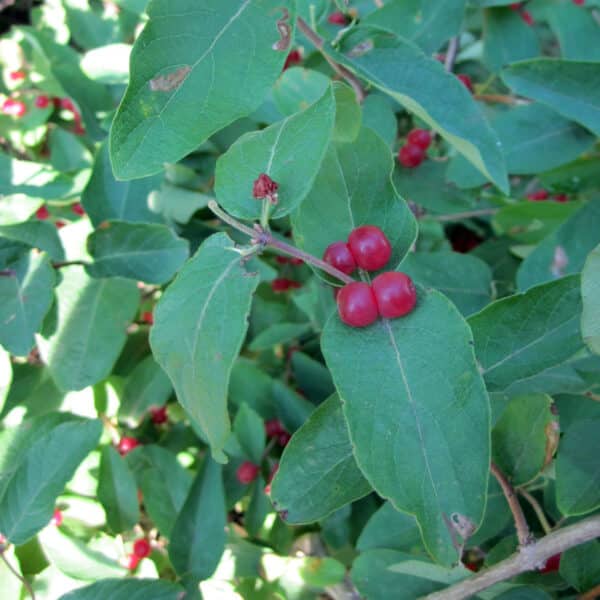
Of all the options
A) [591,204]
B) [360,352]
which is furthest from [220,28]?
[591,204]

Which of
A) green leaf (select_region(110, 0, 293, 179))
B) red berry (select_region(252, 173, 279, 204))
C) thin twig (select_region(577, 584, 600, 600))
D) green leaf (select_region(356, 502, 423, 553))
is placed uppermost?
green leaf (select_region(110, 0, 293, 179))

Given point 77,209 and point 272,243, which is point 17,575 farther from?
point 77,209

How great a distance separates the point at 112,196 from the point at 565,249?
1007 millimetres

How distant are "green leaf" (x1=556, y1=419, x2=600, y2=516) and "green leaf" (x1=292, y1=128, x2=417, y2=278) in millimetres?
450

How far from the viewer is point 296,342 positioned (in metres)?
2.03

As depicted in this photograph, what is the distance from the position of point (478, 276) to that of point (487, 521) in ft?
1.84

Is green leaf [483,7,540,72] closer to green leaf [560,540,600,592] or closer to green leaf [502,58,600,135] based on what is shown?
green leaf [502,58,600,135]

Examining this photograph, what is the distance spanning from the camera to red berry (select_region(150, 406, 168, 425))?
1905 mm

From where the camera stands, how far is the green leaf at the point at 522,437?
3.74ft

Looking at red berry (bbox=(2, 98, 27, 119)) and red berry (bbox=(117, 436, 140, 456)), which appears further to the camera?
red berry (bbox=(2, 98, 27, 119))

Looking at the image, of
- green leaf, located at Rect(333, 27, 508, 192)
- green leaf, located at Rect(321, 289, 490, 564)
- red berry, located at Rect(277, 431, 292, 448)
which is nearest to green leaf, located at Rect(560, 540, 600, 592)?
green leaf, located at Rect(321, 289, 490, 564)

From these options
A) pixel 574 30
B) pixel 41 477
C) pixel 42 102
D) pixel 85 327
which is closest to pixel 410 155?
pixel 574 30

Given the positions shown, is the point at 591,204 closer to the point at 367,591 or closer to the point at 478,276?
the point at 478,276

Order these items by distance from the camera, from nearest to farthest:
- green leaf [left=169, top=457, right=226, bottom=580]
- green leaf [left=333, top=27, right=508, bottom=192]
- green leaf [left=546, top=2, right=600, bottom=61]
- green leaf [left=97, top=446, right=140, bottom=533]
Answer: green leaf [left=333, top=27, right=508, bottom=192] → green leaf [left=169, top=457, right=226, bottom=580] → green leaf [left=97, top=446, right=140, bottom=533] → green leaf [left=546, top=2, right=600, bottom=61]
